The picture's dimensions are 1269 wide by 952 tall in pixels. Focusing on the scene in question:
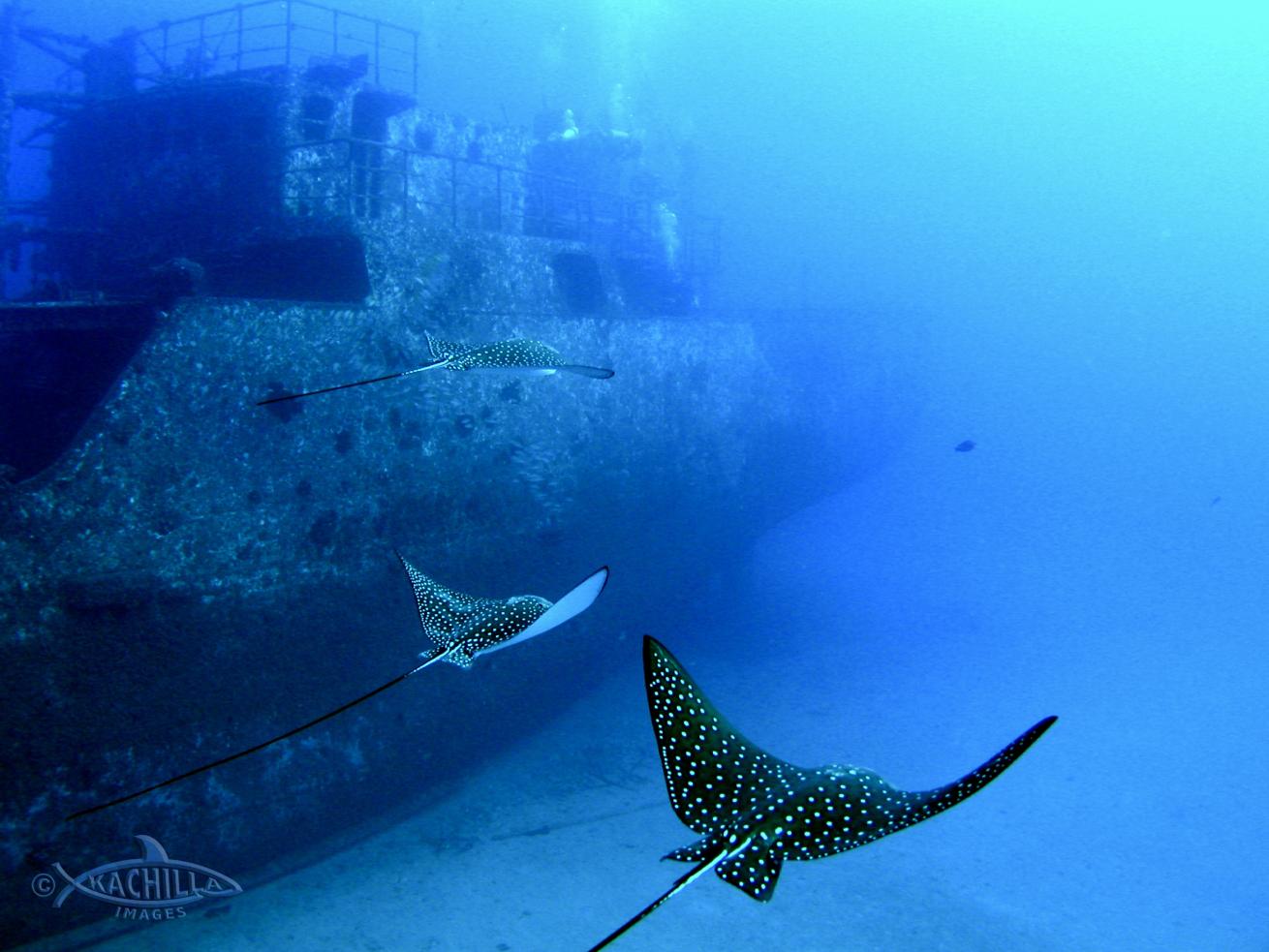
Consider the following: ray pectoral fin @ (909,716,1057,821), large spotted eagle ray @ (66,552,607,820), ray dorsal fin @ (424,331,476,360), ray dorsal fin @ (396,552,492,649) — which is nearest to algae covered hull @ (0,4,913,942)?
large spotted eagle ray @ (66,552,607,820)

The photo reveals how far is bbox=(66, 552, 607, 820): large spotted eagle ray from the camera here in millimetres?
3311

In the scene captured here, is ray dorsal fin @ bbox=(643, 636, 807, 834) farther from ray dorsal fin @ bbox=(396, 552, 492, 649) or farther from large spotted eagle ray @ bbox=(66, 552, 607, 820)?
ray dorsal fin @ bbox=(396, 552, 492, 649)

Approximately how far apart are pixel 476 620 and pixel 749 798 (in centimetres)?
219

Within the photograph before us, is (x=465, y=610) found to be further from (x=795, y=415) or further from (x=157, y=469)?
(x=795, y=415)

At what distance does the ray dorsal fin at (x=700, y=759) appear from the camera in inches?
119

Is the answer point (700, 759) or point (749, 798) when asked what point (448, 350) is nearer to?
point (700, 759)

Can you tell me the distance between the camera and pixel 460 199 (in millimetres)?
11414

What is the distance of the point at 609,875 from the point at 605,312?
8272 mm

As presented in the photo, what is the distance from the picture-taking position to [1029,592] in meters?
28.1

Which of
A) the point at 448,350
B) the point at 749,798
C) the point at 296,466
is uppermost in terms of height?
the point at 448,350

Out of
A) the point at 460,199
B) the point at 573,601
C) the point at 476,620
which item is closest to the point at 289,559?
the point at 476,620

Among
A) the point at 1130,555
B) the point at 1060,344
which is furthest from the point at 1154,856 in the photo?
the point at 1060,344

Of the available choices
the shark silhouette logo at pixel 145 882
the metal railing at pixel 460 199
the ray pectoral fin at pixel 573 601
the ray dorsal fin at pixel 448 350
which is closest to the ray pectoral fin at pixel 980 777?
the ray pectoral fin at pixel 573 601

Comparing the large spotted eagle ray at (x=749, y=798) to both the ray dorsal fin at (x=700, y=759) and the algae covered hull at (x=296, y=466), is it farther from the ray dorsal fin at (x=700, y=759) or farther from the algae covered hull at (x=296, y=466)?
the algae covered hull at (x=296, y=466)
